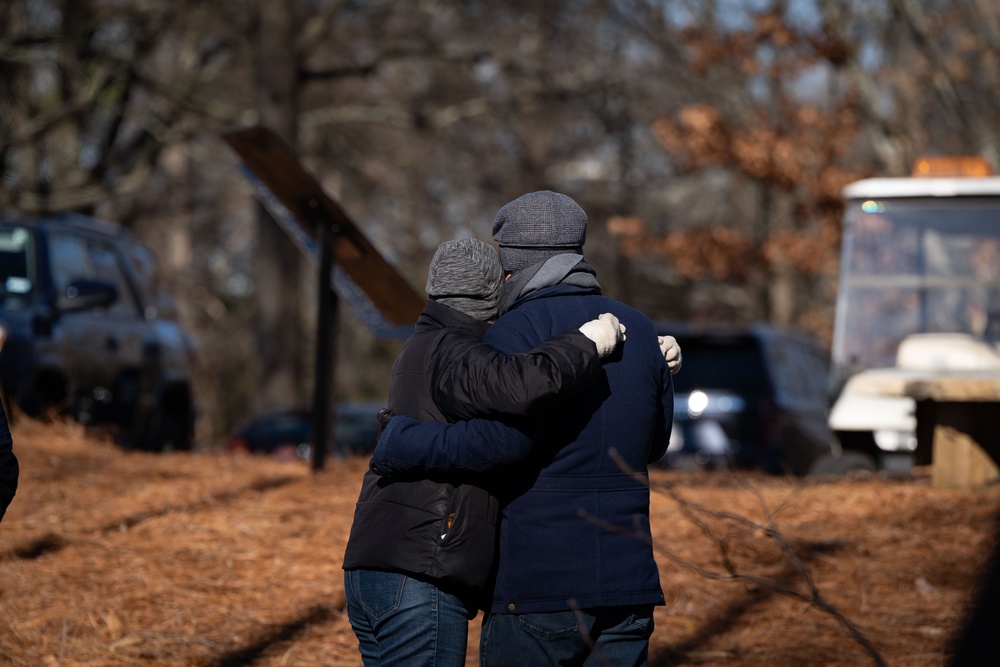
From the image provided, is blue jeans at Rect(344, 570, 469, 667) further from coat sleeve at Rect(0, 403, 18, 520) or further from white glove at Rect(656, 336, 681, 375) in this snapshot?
coat sleeve at Rect(0, 403, 18, 520)

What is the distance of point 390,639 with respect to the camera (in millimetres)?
3291

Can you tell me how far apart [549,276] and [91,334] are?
7.41 m

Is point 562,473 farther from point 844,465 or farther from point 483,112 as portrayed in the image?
point 483,112

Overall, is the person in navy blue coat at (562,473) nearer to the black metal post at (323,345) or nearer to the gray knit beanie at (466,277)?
the gray knit beanie at (466,277)

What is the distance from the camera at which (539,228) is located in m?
3.37

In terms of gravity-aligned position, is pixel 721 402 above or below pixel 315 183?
below

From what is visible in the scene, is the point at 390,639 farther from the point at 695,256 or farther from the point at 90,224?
the point at 695,256

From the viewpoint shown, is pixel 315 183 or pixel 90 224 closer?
pixel 315 183

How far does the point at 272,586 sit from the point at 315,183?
2.77 meters

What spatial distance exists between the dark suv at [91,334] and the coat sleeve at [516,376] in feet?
21.7

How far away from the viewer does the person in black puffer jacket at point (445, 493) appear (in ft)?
10.1

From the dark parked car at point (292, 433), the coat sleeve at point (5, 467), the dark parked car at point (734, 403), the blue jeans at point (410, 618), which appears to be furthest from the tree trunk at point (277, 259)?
the blue jeans at point (410, 618)

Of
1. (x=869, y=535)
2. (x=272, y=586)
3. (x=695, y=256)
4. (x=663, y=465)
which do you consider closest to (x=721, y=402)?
(x=663, y=465)

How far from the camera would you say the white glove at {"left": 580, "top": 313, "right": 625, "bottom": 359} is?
3.15 meters
